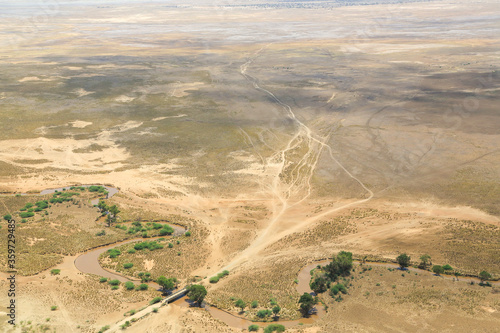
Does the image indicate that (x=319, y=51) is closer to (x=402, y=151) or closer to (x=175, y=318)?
(x=402, y=151)

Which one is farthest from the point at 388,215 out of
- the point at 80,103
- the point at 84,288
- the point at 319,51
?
the point at 319,51

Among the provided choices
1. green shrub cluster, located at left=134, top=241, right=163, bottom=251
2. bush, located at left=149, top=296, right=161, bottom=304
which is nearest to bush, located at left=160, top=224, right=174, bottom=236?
green shrub cluster, located at left=134, top=241, right=163, bottom=251

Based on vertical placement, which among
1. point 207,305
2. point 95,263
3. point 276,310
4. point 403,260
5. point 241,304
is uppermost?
point 403,260

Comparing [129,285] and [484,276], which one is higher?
[484,276]

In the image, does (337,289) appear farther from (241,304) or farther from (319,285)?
(241,304)

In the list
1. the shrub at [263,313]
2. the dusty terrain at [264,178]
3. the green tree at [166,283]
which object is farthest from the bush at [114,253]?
the shrub at [263,313]

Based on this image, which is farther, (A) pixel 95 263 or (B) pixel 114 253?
(B) pixel 114 253

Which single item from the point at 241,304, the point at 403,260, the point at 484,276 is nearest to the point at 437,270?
the point at 403,260
